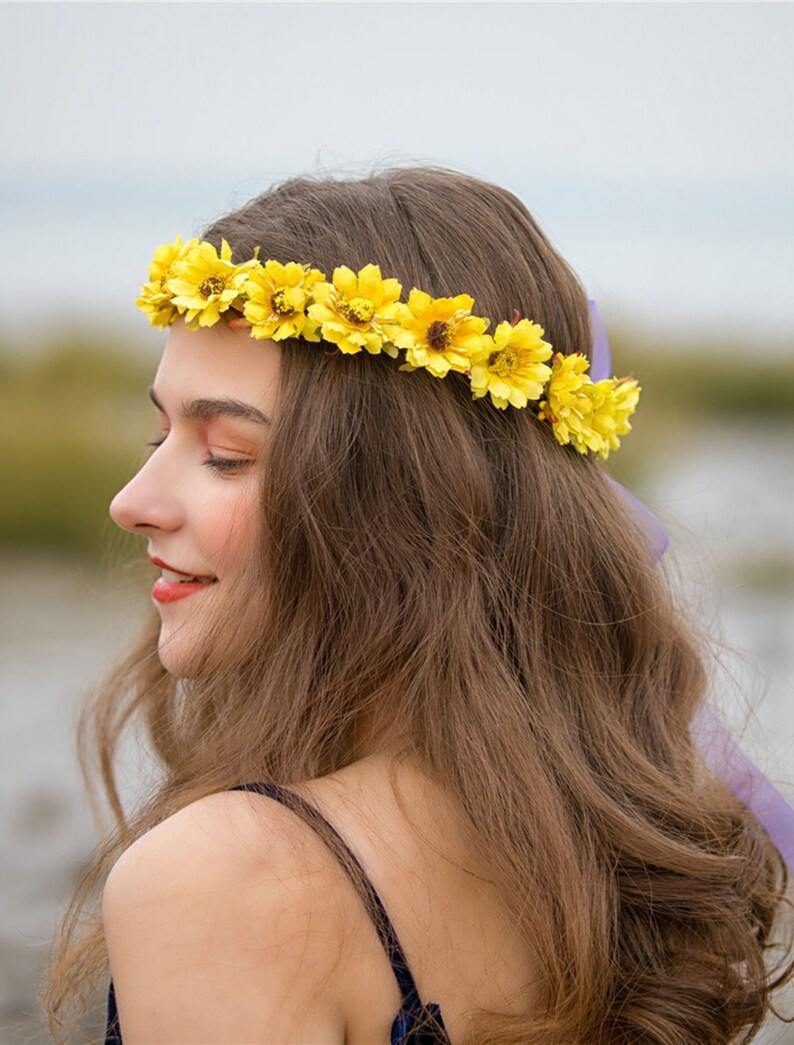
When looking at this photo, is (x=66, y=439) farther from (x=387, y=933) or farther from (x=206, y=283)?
(x=387, y=933)

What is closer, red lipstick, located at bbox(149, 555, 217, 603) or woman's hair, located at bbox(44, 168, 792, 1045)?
woman's hair, located at bbox(44, 168, 792, 1045)

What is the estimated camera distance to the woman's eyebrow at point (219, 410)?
1475 mm

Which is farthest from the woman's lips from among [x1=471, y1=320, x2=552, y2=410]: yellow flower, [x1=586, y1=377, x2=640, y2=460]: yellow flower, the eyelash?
[x1=586, y1=377, x2=640, y2=460]: yellow flower

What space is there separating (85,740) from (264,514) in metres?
0.90

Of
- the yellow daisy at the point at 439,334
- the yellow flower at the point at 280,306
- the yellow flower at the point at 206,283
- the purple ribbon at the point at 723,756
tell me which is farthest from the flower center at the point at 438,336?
the purple ribbon at the point at 723,756

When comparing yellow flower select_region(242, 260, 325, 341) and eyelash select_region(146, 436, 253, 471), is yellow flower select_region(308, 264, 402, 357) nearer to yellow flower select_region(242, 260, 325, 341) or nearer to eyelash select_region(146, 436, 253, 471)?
yellow flower select_region(242, 260, 325, 341)

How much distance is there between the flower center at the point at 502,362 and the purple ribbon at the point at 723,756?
0.91 ft

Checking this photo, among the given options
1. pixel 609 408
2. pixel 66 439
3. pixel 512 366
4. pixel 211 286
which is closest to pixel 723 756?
pixel 609 408

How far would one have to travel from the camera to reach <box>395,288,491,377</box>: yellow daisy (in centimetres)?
147

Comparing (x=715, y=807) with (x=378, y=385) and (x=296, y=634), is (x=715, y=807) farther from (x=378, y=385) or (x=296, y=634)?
(x=378, y=385)

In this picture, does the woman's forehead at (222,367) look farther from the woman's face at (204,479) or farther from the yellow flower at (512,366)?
the yellow flower at (512,366)

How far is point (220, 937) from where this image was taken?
1228 millimetres

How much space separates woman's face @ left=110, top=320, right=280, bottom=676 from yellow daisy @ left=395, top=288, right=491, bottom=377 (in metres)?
0.17

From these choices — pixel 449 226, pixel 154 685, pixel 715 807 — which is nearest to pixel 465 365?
pixel 449 226
